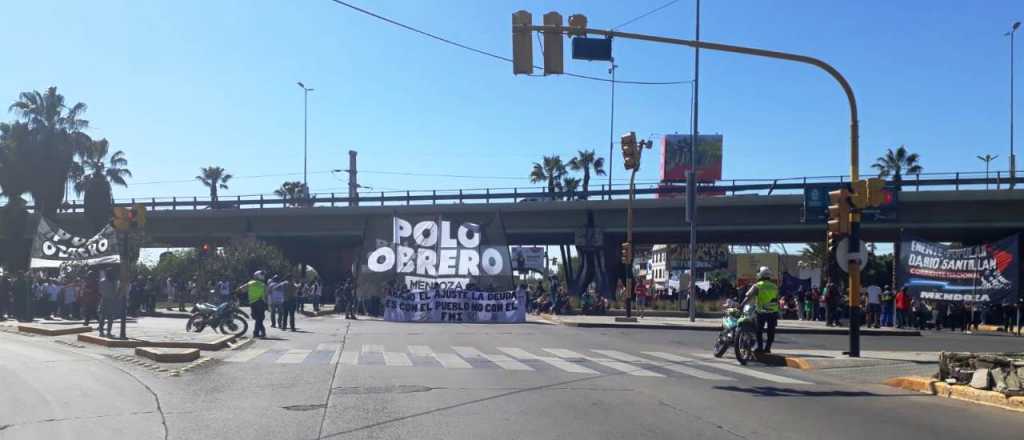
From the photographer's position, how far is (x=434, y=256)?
35.6 m

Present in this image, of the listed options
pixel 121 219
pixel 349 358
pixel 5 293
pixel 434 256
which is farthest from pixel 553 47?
pixel 5 293

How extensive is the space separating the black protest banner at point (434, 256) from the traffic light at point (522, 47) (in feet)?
63.1

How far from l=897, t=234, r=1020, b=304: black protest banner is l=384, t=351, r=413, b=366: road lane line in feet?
73.9

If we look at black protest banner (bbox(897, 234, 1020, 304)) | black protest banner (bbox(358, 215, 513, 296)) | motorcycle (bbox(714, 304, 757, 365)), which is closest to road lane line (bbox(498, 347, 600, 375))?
motorcycle (bbox(714, 304, 757, 365))

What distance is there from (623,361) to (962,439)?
872 cm

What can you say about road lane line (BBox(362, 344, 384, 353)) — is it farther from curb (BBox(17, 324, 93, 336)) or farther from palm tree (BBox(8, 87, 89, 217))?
palm tree (BBox(8, 87, 89, 217))

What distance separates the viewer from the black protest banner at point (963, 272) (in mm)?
33250

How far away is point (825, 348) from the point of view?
73.6 ft

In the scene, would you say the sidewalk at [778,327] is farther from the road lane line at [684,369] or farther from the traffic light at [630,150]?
the road lane line at [684,369]

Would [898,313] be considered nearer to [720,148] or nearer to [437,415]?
[437,415]

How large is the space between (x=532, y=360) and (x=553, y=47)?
5.45 m

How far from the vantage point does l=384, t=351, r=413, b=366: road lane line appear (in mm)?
16828

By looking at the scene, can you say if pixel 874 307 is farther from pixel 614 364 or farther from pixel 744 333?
pixel 614 364

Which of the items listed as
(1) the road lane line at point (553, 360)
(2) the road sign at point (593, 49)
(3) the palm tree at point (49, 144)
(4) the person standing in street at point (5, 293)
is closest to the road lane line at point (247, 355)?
(1) the road lane line at point (553, 360)
